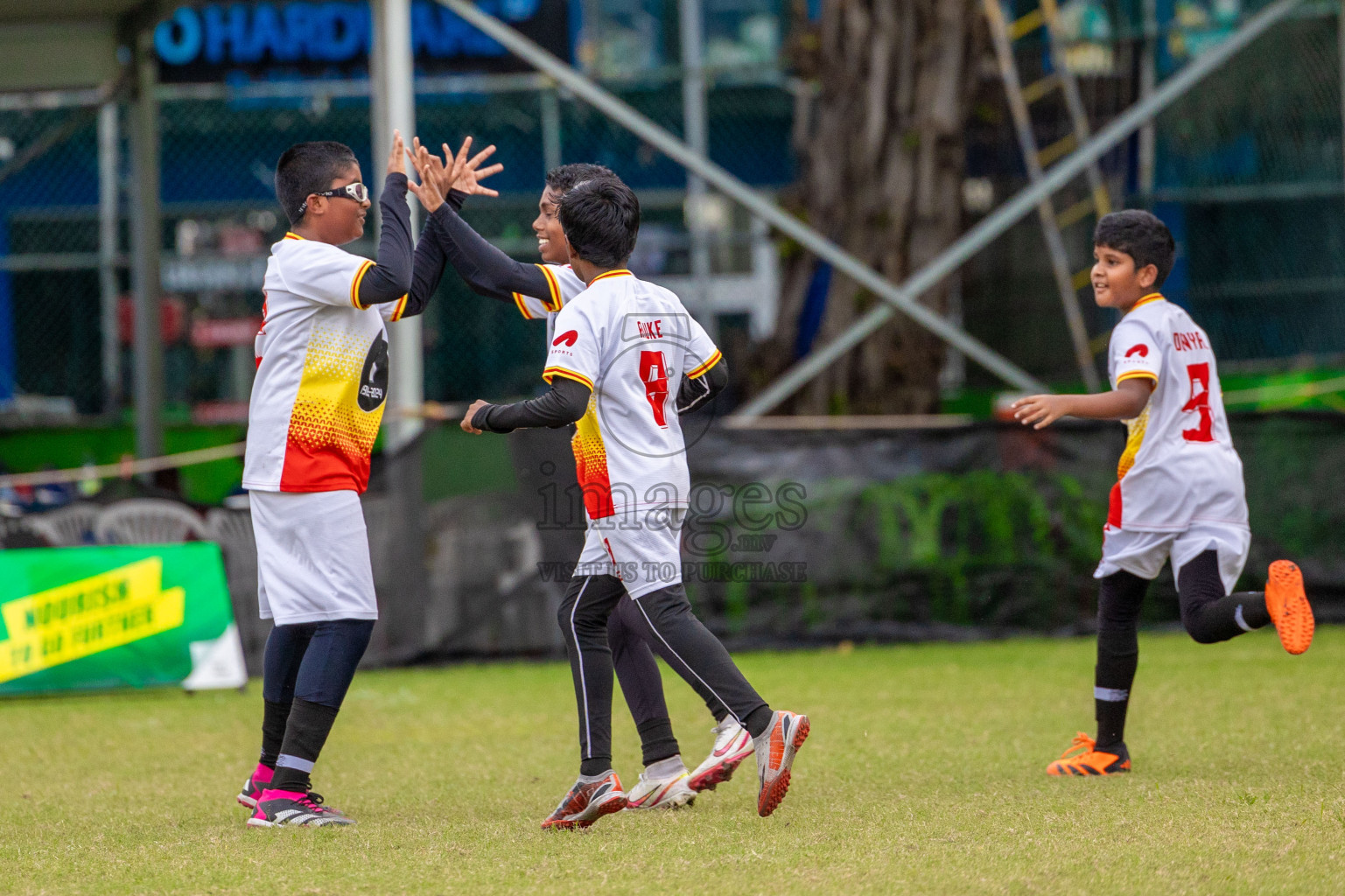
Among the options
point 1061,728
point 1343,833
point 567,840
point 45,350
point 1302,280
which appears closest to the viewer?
point 1343,833

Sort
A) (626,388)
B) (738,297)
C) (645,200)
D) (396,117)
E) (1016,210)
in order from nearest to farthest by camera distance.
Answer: (626,388) → (396,117) → (1016,210) → (738,297) → (645,200)

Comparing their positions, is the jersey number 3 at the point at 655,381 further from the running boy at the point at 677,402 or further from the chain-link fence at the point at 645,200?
the chain-link fence at the point at 645,200

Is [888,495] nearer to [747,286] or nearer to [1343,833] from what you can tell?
[1343,833]

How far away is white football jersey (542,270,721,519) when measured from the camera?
3869 millimetres

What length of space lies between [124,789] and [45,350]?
989 cm

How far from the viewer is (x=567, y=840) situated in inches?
145

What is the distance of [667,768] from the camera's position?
419cm

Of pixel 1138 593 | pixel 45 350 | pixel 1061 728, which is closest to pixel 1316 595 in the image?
pixel 1061 728

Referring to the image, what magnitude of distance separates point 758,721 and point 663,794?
494 millimetres

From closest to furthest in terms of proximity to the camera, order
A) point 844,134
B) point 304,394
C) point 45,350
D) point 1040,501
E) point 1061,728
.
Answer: point 304,394 → point 1061,728 → point 1040,501 → point 844,134 → point 45,350

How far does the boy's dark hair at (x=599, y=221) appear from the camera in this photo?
4.00m

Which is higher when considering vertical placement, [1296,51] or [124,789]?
[1296,51]

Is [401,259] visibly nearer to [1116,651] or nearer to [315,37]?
[1116,651]

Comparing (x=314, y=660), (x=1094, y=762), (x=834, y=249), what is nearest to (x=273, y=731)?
(x=314, y=660)
